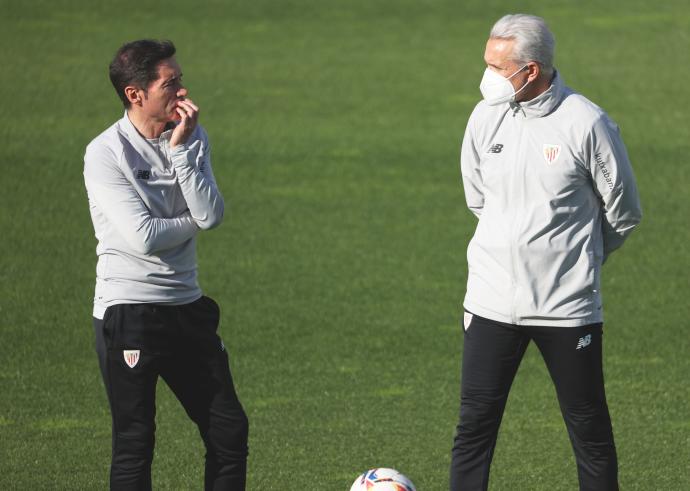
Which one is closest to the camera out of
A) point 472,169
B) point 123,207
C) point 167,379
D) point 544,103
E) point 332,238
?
point 123,207

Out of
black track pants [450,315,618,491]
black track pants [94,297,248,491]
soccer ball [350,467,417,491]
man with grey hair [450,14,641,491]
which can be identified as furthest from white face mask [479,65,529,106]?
soccer ball [350,467,417,491]

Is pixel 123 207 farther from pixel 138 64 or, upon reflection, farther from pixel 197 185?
pixel 138 64

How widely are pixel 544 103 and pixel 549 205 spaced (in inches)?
15.3

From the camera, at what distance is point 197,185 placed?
4477mm

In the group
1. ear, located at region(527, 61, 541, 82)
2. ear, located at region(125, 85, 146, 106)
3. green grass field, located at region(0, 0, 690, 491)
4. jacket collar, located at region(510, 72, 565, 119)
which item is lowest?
green grass field, located at region(0, 0, 690, 491)

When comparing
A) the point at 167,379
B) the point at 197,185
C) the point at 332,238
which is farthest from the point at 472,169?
the point at 332,238

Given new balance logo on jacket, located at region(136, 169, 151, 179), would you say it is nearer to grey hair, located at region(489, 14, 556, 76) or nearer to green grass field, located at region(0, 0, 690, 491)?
grey hair, located at region(489, 14, 556, 76)

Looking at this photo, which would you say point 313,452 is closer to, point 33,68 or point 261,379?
point 261,379

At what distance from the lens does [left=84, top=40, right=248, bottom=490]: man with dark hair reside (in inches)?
175

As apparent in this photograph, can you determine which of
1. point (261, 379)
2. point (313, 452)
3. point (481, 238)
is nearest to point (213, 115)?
point (261, 379)

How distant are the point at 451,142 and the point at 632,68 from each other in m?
3.85

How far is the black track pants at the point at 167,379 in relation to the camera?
14.8 feet

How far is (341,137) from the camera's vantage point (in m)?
13.8

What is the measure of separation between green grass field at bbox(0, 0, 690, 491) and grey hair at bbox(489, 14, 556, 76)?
229cm
